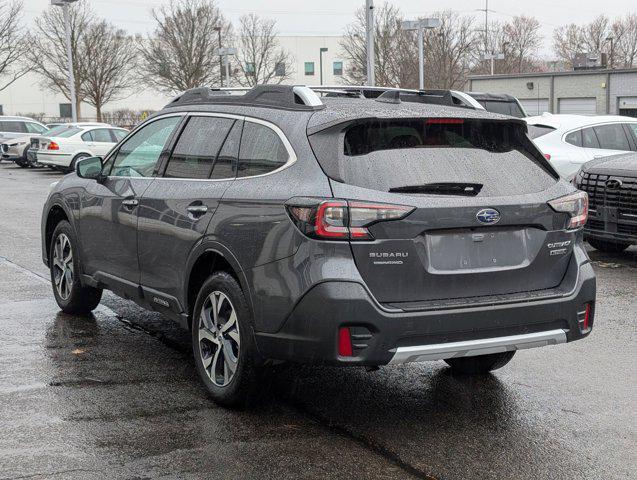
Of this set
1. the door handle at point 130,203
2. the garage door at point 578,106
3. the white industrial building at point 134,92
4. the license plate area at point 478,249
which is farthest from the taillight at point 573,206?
the white industrial building at point 134,92

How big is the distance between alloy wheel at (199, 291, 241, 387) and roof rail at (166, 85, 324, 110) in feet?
3.57

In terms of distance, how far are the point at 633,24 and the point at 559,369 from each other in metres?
84.2

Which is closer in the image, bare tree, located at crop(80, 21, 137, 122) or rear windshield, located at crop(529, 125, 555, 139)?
rear windshield, located at crop(529, 125, 555, 139)

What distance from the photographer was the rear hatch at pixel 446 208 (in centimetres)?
444

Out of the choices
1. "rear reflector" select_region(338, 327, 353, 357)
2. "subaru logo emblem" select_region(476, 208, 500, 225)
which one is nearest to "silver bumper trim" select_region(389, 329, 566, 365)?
"rear reflector" select_region(338, 327, 353, 357)

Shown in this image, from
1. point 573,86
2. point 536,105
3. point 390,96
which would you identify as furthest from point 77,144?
point 536,105

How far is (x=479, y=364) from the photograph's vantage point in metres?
5.80

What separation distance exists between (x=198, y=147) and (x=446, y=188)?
1.73m

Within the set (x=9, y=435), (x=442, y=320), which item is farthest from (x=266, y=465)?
(x=9, y=435)

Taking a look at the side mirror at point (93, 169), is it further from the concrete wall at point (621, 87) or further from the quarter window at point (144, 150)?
the concrete wall at point (621, 87)

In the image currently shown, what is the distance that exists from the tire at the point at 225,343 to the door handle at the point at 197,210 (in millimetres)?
386

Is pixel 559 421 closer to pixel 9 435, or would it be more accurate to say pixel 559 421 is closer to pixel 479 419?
pixel 479 419

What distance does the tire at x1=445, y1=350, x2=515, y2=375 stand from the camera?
577 cm

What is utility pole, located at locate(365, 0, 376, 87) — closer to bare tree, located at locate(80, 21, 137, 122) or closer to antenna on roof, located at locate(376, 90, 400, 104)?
antenna on roof, located at locate(376, 90, 400, 104)
